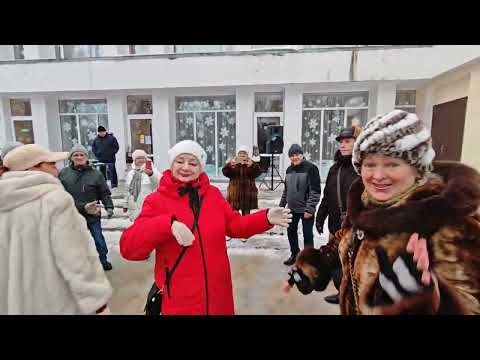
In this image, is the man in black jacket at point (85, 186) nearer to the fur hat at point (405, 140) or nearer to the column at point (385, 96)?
the fur hat at point (405, 140)

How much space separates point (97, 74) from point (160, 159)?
3.12 m

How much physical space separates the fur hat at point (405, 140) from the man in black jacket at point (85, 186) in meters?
3.05

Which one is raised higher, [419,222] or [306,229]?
[419,222]

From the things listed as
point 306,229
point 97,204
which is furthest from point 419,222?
point 97,204

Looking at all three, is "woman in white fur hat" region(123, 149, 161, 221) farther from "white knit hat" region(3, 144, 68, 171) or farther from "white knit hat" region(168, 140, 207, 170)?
"white knit hat" region(168, 140, 207, 170)

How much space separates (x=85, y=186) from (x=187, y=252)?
2.28m

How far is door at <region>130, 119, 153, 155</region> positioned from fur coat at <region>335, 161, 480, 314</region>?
30.6 feet

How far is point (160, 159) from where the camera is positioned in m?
9.33

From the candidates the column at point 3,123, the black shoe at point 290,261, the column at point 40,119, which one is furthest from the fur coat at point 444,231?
the column at point 3,123

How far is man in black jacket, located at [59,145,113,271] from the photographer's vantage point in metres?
3.12

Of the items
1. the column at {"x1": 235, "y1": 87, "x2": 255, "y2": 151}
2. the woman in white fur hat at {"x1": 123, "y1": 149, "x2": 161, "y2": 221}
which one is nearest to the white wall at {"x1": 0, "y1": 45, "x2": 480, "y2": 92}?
the column at {"x1": 235, "y1": 87, "x2": 255, "y2": 151}

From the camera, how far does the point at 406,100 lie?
8.64m

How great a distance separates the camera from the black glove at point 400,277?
1002mm
